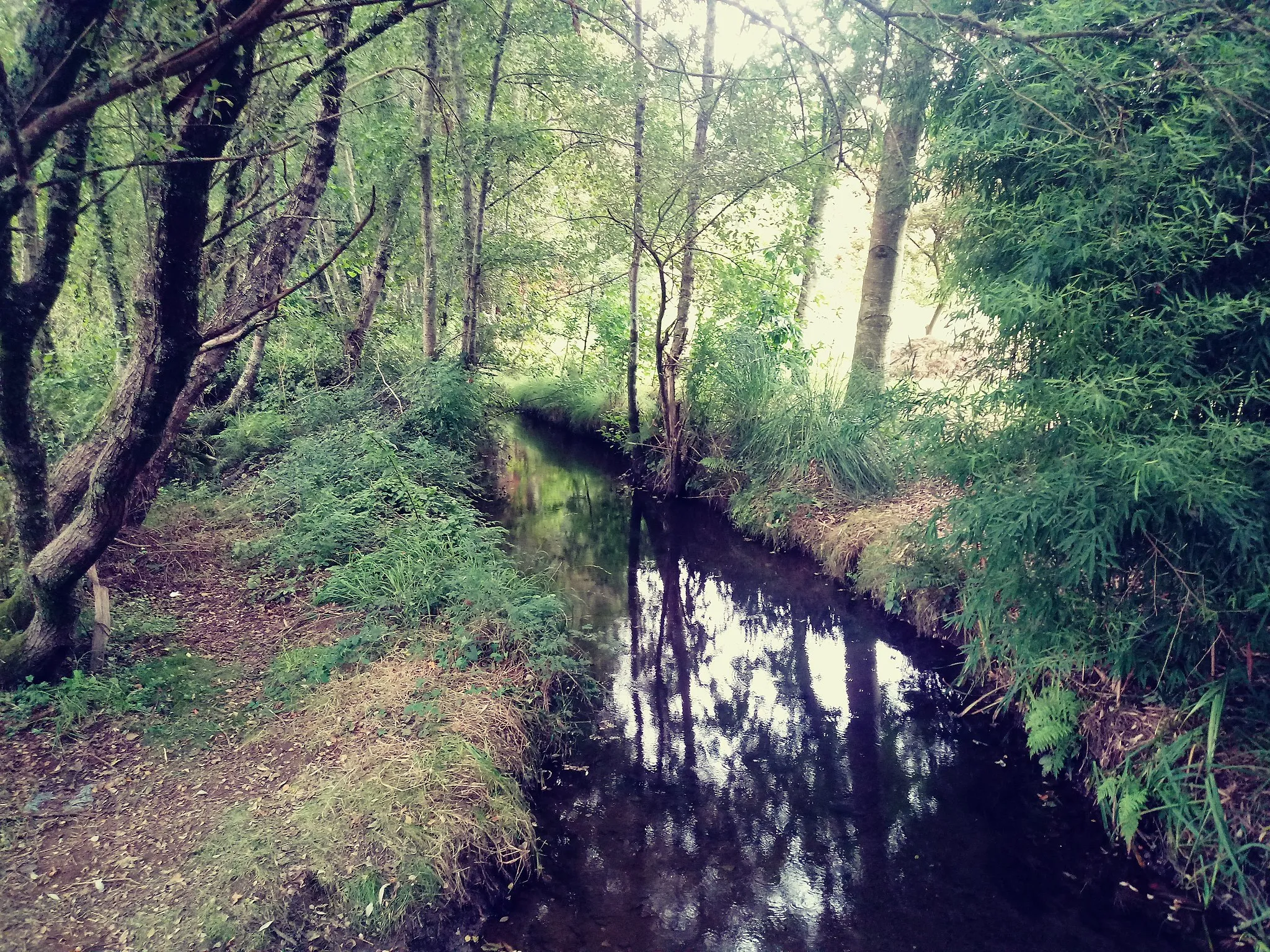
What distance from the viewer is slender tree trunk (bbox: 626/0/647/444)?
31.0 ft

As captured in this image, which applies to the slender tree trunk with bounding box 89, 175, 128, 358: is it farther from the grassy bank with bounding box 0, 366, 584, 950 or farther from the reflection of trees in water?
the reflection of trees in water

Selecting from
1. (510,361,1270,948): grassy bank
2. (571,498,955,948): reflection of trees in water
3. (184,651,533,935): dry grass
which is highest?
(510,361,1270,948): grassy bank

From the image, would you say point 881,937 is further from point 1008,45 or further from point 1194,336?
point 1008,45

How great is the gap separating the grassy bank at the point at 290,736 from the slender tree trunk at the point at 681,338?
400cm

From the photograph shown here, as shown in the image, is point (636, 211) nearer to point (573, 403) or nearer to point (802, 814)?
point (573, 403)

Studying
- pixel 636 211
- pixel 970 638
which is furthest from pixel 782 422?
pixel 970 638

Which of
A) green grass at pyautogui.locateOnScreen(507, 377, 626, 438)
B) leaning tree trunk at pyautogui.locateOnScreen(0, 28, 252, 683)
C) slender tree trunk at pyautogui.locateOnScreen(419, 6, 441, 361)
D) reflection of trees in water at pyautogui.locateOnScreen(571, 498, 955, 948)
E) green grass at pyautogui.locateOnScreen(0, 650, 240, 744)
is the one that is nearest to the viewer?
leaning tree trunk at pyautogui.locateOnScreen(0, 28, 252, 683)

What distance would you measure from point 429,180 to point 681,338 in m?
4.25

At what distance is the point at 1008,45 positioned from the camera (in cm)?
417

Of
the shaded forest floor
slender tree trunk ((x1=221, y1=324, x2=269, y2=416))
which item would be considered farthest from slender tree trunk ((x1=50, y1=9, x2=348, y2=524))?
slender tree trunk ((x1=221, y1=324, x2=269, y2=416))

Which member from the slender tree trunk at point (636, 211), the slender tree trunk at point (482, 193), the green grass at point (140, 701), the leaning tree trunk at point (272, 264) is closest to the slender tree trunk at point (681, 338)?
the slender tree trunk at point (636, 211)

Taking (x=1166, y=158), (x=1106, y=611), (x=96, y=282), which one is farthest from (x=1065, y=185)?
(x=96, y=282)

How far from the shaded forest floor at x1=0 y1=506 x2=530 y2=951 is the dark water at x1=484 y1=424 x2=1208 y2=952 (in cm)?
62

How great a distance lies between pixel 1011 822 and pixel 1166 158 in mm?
3772
